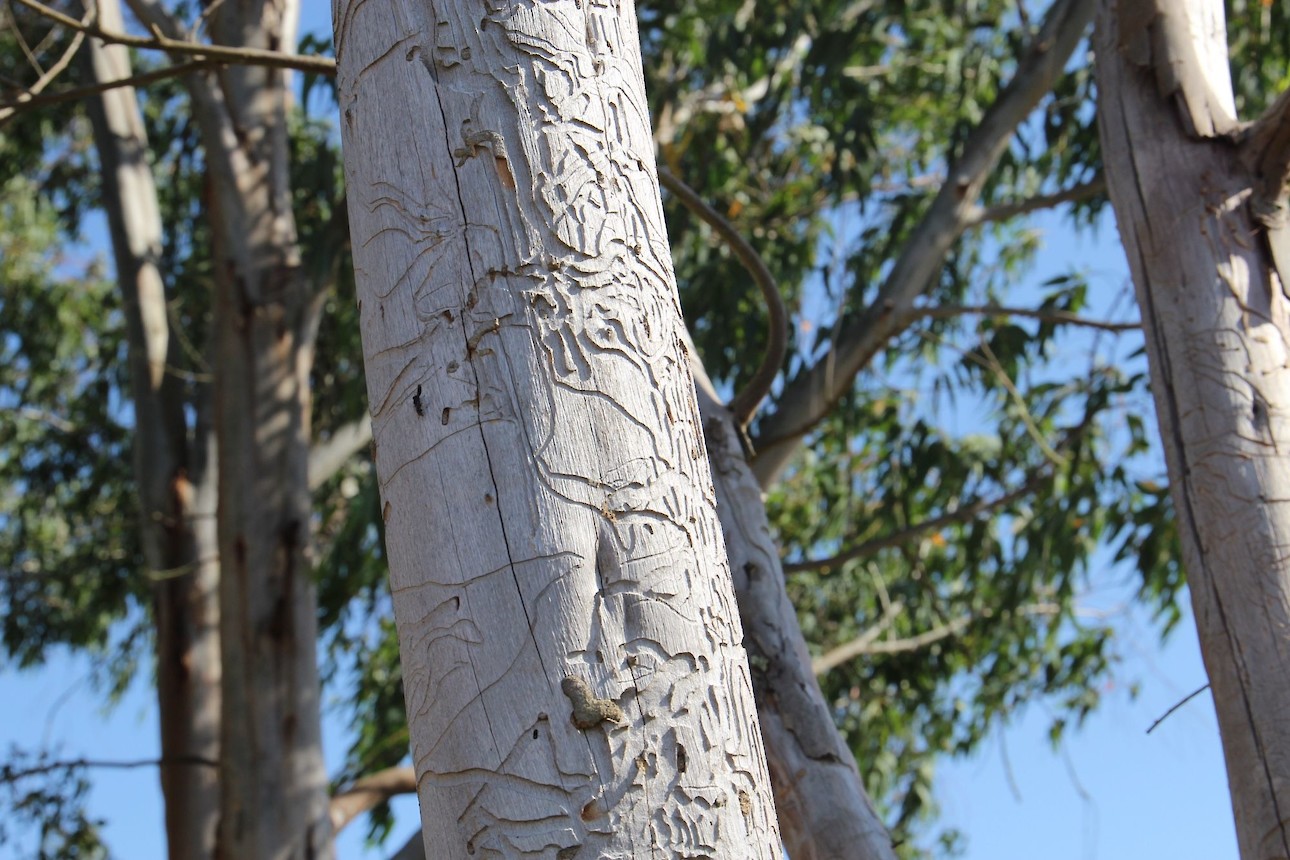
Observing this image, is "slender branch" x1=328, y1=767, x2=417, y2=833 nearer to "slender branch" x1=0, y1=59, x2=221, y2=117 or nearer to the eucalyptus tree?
the eucalyptus tree

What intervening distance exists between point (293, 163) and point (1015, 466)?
3354 millimetres

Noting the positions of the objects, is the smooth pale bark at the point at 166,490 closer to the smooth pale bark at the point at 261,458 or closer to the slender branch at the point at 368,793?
the slender branch at the point at 368,793

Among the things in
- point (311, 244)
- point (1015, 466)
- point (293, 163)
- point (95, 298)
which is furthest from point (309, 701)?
point (95, 298)

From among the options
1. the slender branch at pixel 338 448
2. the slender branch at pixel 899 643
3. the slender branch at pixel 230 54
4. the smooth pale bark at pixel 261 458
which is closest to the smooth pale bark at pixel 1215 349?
the slender branch at pixel 230 54

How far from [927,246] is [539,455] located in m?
3.23

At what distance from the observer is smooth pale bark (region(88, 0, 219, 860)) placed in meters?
4.62

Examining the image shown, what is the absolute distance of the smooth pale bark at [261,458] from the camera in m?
3.92

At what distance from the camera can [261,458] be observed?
4.22m

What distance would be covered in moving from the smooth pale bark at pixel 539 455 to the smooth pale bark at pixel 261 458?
3.11m

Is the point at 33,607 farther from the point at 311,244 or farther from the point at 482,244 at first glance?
the point at 482,244

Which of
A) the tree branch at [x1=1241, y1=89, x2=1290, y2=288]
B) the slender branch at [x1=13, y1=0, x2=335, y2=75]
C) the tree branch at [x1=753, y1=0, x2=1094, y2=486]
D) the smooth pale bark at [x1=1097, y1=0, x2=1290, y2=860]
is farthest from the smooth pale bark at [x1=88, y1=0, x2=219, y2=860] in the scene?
the tree branch at [x1=1241, y1=89, x2=1290, y2=288]

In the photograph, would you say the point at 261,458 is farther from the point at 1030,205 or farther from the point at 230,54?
the point at 1030,205

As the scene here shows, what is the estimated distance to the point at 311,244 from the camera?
16.9 feet

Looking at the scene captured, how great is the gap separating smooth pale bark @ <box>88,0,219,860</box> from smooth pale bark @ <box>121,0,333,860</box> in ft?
2.00
